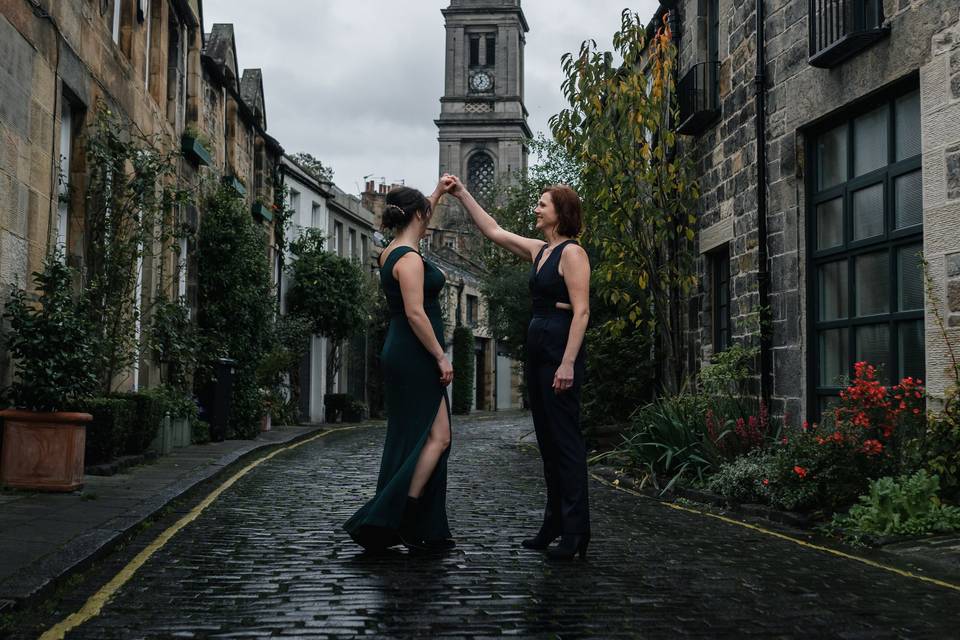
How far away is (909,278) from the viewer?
8.14m

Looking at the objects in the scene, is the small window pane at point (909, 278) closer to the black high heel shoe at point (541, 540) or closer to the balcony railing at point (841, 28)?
the balcony railing at point (841, 28)

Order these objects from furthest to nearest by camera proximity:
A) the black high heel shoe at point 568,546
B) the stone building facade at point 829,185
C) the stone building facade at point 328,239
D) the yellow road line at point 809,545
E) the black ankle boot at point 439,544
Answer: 1. the stone building facade at point 328,239
2. the stone building facade at point 829,185
3. the black ankle boot at point 439,544
4. the black high heel shoe at point 568,546
5. the yellow road line at point 809,545

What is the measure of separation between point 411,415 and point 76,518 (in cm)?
249

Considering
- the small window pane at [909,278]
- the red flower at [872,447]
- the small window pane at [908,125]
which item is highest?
the small window pane at [908,125]

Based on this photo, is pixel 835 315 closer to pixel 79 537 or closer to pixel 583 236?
pixel 583 236

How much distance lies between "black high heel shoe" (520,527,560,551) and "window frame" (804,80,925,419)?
362 centimetres

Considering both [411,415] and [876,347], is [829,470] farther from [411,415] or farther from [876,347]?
[411,415]

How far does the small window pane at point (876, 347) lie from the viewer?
28.0 feet

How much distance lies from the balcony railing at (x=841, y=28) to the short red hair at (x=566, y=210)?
12.1 feet

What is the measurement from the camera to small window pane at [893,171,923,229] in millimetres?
8000

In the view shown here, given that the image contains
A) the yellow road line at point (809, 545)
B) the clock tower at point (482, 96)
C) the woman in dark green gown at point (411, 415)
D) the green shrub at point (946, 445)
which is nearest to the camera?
the yellow road line at point (809, 545)

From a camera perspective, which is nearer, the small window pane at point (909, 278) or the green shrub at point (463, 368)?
the small window pane at point (909, 278)

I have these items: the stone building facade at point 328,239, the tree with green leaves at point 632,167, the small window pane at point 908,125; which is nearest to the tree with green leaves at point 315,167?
the stone building facade at point 328,239

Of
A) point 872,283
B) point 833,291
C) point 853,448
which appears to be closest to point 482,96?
point 833,291
